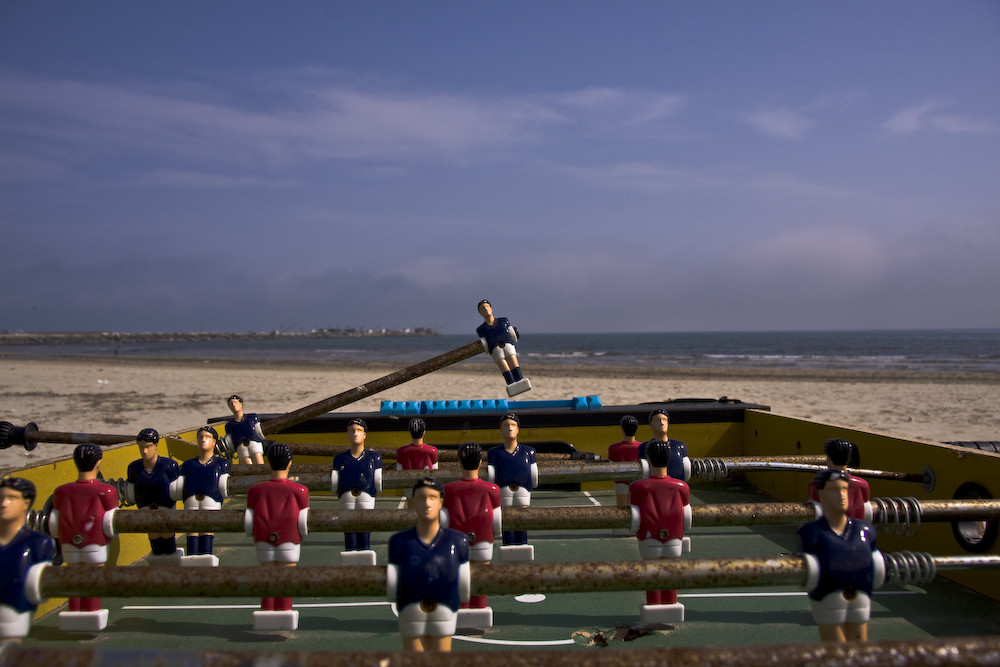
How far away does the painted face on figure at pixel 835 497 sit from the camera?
11.2 feet

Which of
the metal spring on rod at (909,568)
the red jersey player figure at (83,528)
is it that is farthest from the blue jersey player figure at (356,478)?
→ the metal spring on rod at (909,568)

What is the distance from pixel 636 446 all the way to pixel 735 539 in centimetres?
175

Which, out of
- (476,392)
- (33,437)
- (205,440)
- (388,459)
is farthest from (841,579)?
(476,392)

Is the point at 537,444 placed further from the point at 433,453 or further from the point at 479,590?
the point at 479,590

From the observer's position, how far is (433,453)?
708 cm

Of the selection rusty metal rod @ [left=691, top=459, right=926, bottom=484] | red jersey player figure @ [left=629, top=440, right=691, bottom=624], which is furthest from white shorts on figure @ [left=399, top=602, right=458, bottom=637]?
rusty metal rod @ [left=691, top=459, right=926, bottom=484]

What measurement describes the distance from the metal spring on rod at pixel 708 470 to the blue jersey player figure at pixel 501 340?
100.0 inches

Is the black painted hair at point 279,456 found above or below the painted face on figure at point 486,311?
below

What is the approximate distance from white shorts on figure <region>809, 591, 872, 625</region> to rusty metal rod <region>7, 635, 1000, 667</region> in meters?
0.89

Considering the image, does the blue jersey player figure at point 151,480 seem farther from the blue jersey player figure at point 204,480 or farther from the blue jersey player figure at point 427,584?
the blue jersey player figure at point 427,584

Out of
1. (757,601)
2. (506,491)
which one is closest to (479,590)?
(506,491)

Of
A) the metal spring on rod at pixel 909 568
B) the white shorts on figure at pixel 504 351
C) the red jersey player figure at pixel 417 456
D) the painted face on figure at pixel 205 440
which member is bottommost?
the red jersey player figure at pixel 417 456

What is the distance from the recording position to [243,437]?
8.48 meters

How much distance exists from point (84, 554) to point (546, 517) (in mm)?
3443
